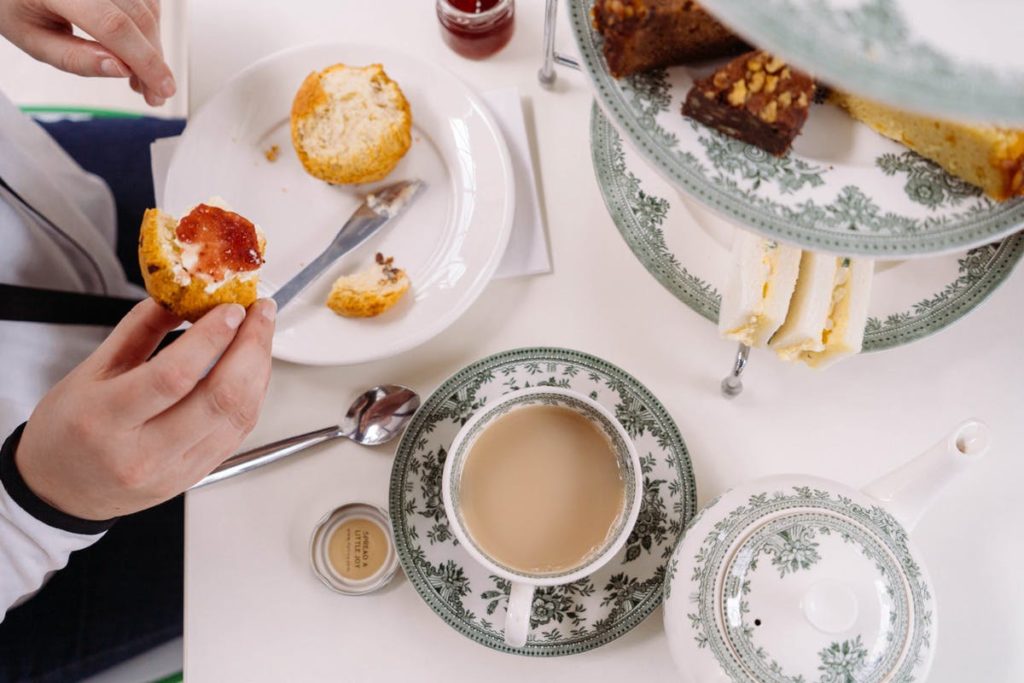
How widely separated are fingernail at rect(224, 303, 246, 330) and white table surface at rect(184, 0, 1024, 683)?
209mm

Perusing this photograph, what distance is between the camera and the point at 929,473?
612 mm

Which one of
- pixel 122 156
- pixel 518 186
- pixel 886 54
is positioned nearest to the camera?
pixel 886 54

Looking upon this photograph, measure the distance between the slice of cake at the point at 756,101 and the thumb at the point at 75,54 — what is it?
566 mm

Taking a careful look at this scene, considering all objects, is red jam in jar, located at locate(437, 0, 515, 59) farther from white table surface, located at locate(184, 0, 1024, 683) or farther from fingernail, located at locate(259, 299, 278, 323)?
fingernail, located at locate(259, 299, 278, 323)

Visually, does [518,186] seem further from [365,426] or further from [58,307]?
[58,307]

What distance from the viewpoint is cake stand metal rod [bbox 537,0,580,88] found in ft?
2.68

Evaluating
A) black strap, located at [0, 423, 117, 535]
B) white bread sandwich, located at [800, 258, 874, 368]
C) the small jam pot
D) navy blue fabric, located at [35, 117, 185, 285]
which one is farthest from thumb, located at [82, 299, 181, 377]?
white bread sandwich, located at [800, 258, 874, 368]

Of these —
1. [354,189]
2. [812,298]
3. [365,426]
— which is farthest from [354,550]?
[812,298]

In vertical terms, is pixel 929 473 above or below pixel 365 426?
above

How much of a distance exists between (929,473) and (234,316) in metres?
0.56

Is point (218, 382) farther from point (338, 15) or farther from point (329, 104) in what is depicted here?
point (338, 15)

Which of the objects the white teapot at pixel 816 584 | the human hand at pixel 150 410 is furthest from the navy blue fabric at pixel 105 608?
the white teapot at pixel 816 584

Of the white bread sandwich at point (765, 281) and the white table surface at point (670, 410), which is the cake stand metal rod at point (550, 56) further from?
the white bread sandwich at point (765, 281)

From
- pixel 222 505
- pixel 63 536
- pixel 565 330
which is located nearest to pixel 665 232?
pixel 565 330
